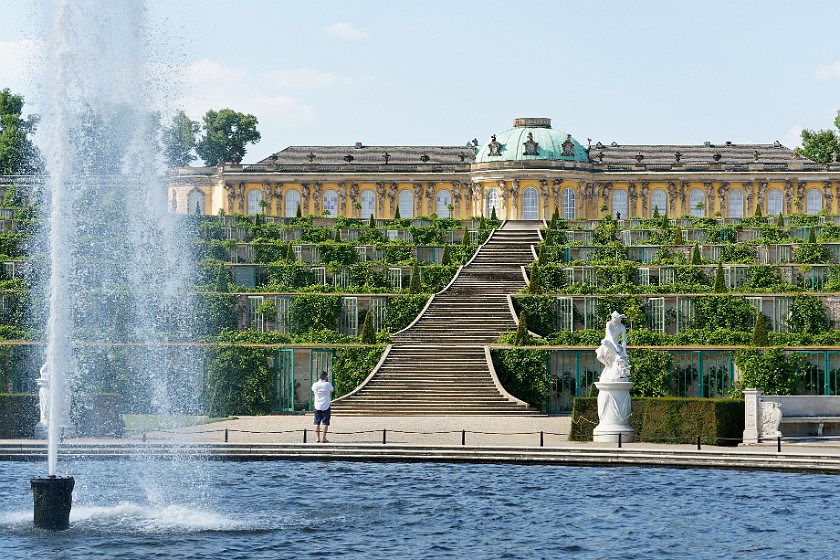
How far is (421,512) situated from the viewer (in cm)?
2395

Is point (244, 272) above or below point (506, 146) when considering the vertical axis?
below

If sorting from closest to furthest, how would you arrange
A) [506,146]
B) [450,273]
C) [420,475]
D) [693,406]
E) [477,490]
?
[477,490] < [420,475] < [693,406] < [450,273] < [506,146]

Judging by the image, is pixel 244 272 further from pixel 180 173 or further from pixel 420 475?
pixel 180 173

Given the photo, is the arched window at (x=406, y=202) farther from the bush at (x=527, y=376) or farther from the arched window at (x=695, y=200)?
the bush at (x=527, y=376)

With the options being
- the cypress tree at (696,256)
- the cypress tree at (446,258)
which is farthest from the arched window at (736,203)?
the cypress tree at (446,258)

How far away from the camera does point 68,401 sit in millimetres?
33000

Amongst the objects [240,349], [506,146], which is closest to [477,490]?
[240,349]

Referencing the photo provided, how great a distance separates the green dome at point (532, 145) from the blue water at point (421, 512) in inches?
2295

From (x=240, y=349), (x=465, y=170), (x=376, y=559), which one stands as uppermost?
(x=465, y=170)

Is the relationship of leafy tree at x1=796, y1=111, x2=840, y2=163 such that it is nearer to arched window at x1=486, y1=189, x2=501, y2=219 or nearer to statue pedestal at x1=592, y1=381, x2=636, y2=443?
arched window at x1=486, y1=189, x2=501, y2=219

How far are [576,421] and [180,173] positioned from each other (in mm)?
64258

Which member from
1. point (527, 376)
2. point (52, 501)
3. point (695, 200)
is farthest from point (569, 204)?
point (52, 501)

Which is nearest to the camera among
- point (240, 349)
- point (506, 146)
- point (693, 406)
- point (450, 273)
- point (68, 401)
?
point (693, 406)

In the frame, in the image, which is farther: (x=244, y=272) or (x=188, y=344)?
(x=244, y=272)
